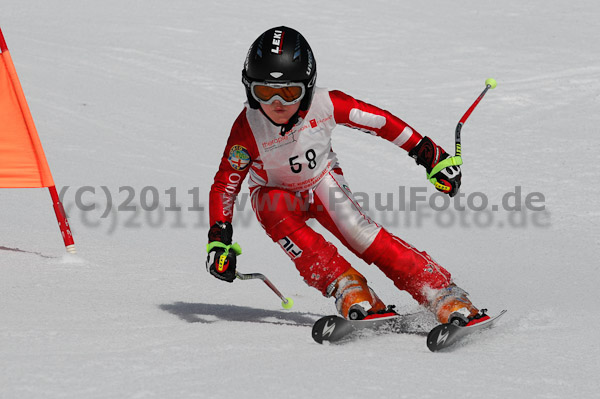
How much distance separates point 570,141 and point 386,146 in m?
2.60

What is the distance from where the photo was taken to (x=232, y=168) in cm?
457

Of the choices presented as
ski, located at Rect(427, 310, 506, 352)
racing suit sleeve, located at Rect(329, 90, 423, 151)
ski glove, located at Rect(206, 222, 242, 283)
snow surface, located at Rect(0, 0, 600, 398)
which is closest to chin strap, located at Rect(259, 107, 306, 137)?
racing suit sleeve, located at Rect(329, 90, 423, 151)

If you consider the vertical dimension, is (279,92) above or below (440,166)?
above

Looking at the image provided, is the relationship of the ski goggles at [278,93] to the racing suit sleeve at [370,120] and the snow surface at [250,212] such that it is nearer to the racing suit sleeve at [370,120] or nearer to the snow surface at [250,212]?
the racing suit sleeve at [370,120]

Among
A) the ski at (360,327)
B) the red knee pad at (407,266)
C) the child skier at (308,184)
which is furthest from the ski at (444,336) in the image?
the red knee pad at (407,266)

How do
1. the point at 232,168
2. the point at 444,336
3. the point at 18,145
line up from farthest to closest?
the point at 18,145 → the point at 232,168 → the point at 444,336

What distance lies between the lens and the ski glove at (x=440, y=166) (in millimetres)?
4602

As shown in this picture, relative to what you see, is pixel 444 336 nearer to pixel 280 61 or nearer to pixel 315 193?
pixel 315 193

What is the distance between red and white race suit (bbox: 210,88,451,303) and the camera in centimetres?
444

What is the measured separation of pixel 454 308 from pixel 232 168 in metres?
1.54

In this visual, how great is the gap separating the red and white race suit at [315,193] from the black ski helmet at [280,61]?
1.00 ft

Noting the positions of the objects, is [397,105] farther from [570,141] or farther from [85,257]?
[85,257]

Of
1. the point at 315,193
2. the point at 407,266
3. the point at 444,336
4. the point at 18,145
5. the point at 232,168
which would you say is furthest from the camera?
the point at 18,145

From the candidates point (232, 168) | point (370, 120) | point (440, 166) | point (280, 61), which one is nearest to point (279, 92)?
point (280, 61)
